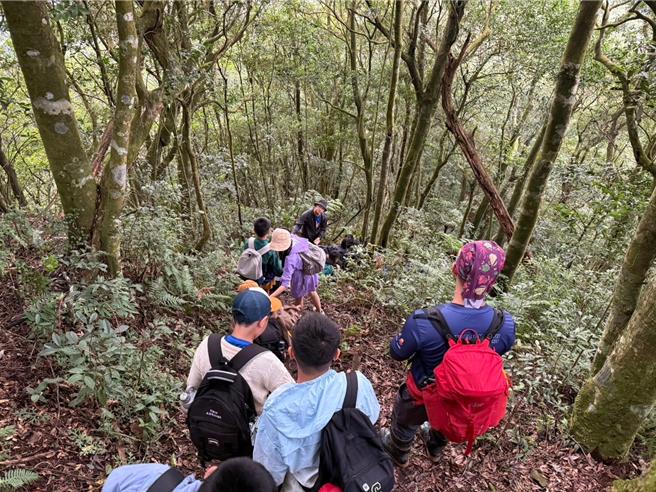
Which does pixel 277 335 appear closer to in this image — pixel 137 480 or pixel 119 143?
pixel 137 480

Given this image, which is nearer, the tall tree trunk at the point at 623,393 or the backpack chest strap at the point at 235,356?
the backpack chest strap at the point at 235,356

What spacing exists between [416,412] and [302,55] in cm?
1449

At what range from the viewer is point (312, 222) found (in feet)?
29.6

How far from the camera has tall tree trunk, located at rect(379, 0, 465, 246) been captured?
804cm

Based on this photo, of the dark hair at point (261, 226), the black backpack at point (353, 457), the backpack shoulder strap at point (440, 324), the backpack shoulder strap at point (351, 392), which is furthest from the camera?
the dark hair at point (261, 226)

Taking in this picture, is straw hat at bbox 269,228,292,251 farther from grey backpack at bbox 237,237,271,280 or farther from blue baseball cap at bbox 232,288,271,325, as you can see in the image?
blue baseball cap at bbox 232,288,271,325

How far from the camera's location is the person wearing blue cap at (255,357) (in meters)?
2.72

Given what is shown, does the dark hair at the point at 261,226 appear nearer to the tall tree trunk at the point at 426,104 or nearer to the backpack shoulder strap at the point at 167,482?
the backpack shoulder strap at the point at 167,482

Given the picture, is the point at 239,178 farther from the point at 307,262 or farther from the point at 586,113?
the point at 586,113

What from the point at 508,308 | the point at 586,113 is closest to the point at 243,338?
the point at 508,308

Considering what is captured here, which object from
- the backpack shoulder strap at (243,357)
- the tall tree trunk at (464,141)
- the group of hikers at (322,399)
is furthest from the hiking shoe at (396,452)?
the tall tree trunk at (464,141)

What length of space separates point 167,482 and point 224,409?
76cm

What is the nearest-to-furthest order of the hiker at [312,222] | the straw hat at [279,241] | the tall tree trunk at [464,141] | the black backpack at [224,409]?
the black backpack at [224,409], the straw hat at [279,241], the tall tree trunk at [464,141], the hiker at [312,222]

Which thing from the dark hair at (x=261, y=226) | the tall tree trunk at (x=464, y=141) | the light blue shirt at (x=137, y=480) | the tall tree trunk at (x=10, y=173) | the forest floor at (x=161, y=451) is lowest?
the forest floor at (x=161, y=451)
